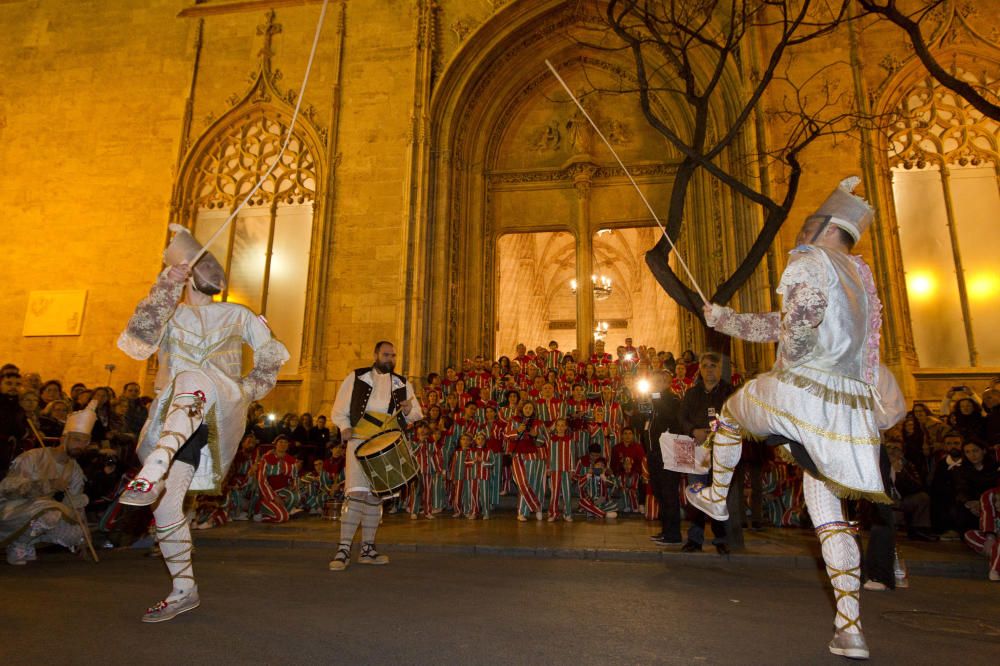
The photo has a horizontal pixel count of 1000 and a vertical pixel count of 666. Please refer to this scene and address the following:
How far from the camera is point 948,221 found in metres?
13.1

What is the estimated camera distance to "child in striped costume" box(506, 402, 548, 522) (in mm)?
9430

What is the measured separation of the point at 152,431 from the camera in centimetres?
374

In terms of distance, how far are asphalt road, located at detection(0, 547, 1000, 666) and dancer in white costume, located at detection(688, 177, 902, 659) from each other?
0.50m

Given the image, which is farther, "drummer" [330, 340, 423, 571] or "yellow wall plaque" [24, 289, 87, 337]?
"yellow wall plaque" [24, 289, 87, 337]

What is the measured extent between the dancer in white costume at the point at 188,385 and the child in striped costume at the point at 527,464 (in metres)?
5.81

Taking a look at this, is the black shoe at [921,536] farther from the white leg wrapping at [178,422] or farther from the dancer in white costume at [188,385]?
the white leg wrapping at [178,422]

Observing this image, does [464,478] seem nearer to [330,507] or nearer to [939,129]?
[330,507]

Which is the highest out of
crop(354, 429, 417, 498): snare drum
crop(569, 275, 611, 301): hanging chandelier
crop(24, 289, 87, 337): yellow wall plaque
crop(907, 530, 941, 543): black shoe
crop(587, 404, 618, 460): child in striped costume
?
crop(569, 275, 611, 301): hanging chandelier

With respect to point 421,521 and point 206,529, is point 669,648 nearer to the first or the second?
point 421,521

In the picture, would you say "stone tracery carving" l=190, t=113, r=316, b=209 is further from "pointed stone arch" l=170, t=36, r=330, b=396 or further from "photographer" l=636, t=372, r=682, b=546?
"photographer" l=636, t=372, r=682, b=546

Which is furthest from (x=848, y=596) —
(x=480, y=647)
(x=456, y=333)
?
(x=456, y=333)

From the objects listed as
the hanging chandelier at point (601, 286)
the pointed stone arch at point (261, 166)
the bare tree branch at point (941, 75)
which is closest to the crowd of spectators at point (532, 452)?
the bare tree branch at point (941, 75)

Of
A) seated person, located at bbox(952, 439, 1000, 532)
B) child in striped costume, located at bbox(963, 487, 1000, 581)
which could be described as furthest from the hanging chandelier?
child in striped costume, located at bbox(963, 487, 1000, 581)

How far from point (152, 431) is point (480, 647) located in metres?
2.32
